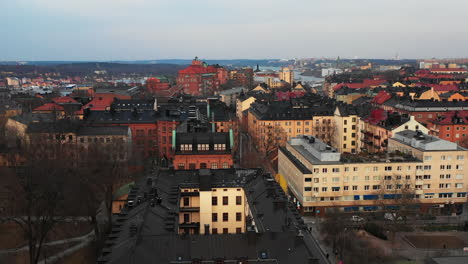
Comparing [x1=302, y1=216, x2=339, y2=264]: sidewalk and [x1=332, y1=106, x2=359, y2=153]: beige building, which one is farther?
[x1=332, y1=106, x2=359, y2=153]: beige building

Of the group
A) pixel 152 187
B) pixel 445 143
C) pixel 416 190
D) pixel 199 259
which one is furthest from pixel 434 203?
Result: pixel 199 259

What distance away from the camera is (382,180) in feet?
168

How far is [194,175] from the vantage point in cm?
4431

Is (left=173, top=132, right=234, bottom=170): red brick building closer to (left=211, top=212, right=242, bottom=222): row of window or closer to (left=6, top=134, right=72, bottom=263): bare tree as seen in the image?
(left=6, top=134, right=72, bottom=263): bare tree

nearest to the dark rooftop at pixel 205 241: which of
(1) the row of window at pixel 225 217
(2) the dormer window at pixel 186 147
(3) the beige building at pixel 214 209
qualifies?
(3) the beige building at pixel 214 209

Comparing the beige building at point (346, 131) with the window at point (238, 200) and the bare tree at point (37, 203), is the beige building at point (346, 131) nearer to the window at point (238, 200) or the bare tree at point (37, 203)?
the window at point (238, 200)

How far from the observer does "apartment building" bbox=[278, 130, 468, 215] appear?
5103 centimetres

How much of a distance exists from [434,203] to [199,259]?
118 feet

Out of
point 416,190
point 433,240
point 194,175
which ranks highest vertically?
point 194,175

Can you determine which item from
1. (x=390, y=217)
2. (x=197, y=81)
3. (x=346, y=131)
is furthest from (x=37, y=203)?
(x=197, y=81)

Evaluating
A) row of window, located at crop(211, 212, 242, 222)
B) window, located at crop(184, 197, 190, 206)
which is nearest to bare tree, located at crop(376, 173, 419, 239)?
row of window, located at crop(211, 212, 242, 222)

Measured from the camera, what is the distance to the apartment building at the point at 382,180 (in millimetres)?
51031

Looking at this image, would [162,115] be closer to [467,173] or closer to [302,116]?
[302,116]

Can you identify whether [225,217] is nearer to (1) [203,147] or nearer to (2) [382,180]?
(1) [203,147]
